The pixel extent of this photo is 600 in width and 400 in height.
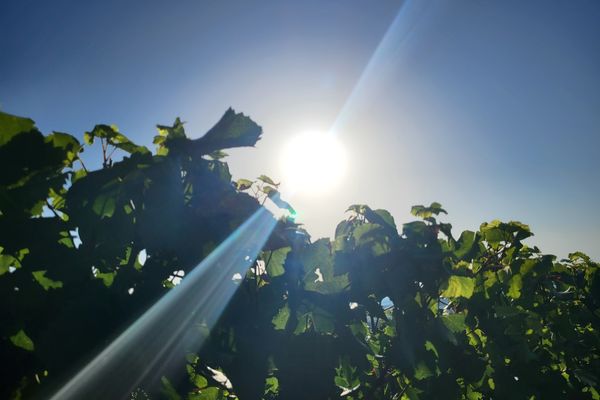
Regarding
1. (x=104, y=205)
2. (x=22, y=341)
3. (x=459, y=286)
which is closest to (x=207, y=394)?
(x=22, y=341)

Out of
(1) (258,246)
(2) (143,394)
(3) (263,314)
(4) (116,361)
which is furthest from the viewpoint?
(3) (263,314)

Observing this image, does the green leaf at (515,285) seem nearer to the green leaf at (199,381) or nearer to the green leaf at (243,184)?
the green leaf at (243,184)

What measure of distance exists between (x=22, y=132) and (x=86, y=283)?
0.66 m

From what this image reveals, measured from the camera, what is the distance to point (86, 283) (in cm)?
135

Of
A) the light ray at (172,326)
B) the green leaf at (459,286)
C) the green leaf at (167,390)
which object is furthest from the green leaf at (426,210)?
the green leaf at (167,390)

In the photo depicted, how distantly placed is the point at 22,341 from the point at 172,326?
21.9 inches

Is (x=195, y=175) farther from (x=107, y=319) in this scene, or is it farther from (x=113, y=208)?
(x=107, y=319)

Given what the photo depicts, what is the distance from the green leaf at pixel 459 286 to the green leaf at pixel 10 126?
2.38m

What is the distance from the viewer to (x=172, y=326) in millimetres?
1300

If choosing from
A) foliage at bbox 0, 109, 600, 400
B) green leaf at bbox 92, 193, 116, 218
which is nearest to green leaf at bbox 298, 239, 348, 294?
foliage at bbox 0, 109, 600, 400

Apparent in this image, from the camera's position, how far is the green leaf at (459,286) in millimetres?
2113

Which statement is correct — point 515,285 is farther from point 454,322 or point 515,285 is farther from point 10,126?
point 10,126

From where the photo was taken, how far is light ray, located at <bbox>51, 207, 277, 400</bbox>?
114 cm

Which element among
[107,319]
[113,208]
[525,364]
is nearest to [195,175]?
[113,208]
